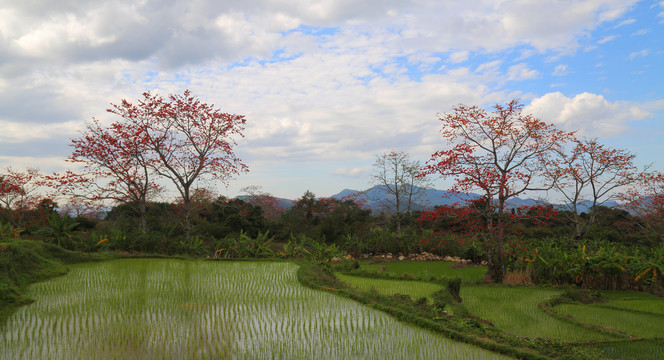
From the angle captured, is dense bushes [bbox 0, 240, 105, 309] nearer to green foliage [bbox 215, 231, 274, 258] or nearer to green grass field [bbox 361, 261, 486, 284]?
green foliage [bbox 215, 231, 274, 258]

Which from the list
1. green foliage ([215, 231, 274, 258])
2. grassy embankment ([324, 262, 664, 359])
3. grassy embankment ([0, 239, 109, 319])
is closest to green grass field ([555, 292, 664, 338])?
grassy embankment ([324, 262, 664, 359])

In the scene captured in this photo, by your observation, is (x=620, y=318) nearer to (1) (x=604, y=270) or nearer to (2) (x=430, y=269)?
(1) (x=604, y=270)

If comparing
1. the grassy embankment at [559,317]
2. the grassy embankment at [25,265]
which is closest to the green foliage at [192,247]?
the grassy embankment at [25,265]

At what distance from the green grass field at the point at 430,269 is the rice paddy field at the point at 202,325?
5.83 m

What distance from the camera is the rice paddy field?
4777 mm

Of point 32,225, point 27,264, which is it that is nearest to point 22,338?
point 27,264

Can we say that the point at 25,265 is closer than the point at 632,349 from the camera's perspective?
No

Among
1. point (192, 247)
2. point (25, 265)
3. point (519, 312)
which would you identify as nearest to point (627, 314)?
point (519, 312)

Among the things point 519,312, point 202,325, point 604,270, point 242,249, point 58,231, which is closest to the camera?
point 202,325

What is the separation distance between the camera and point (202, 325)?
228 inches

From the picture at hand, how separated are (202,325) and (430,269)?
35.3 ft

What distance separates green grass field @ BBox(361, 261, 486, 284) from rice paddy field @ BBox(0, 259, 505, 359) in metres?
5.83

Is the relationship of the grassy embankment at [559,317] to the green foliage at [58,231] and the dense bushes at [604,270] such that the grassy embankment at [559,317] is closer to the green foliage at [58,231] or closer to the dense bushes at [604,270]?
the dense bushes at [604,270]

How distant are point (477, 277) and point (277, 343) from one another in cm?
939
